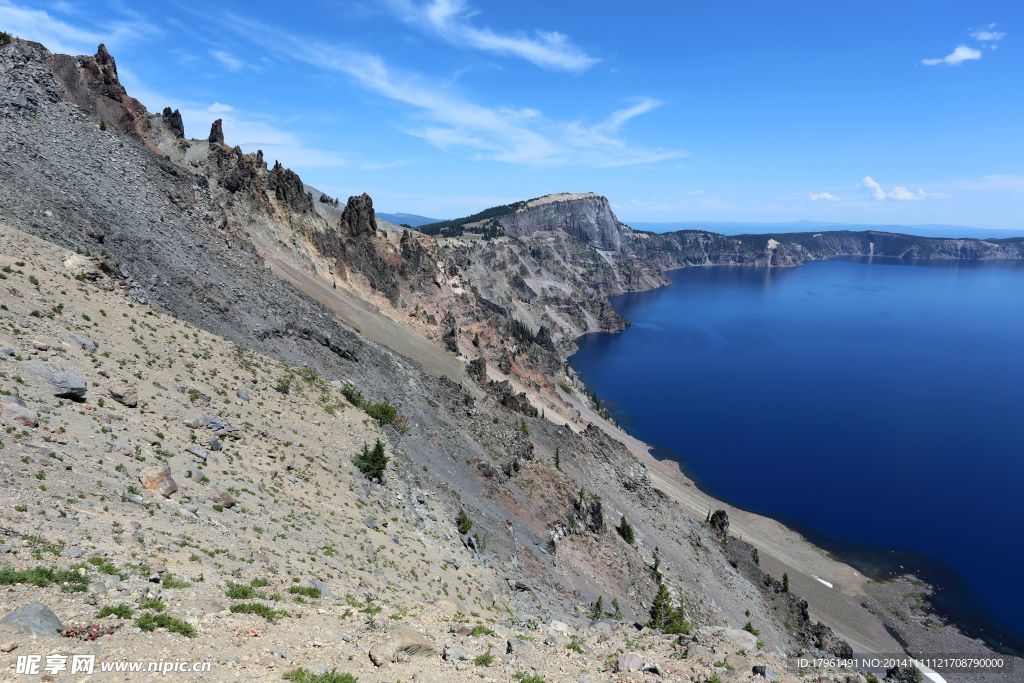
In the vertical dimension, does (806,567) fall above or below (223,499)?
below

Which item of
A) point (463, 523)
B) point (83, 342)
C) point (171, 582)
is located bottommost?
Answer: point (463, 523)

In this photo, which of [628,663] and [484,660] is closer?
[484,660]

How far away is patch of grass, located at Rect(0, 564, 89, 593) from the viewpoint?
13.1 meters

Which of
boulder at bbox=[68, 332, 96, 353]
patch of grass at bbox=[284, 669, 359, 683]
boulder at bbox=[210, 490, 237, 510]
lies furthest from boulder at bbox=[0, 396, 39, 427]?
patch of grass at bbox=[284, 669, 359, 683]

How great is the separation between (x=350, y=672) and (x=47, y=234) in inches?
1496

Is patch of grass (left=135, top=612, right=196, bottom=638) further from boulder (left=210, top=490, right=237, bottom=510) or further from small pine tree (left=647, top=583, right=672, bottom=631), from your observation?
small pine tree (left=647, top=583, right=672, bottom=631)

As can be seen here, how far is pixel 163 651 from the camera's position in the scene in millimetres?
13039

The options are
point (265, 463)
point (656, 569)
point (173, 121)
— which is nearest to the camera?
point (265, 463)

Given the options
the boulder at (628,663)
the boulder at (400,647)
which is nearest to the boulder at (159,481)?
the boulder at (400,647)

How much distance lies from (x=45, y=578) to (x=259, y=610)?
527 centimetres

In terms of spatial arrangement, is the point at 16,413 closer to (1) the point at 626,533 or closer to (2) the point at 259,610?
(2) the point at 259,610

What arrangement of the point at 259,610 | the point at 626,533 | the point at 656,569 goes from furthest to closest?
the point at 626,533 < the point at 656,569 < the point at 259,610

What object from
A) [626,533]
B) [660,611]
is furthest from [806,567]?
[660,611]

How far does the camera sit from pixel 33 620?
12.1 meters
